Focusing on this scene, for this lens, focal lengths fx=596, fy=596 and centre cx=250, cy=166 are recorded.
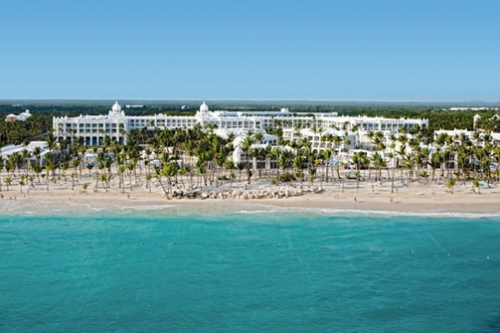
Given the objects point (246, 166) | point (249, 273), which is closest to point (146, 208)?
point (246, 166)

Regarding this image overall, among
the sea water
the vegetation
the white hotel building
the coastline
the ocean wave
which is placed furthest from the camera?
the white hotel building

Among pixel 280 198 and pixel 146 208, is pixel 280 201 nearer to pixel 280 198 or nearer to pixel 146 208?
pixel 280 198

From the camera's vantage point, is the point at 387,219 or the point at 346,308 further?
the point at 387,219

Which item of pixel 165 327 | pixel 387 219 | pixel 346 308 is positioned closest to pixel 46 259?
pixel 165 327

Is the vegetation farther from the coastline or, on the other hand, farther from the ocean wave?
the ocean wave

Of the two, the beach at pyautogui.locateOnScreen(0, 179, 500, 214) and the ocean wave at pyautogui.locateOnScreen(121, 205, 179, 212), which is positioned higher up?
the beach at pyautogui.locateOnScreen(0, 179, 500, 214)

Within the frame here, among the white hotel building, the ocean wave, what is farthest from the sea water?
the white hotel building

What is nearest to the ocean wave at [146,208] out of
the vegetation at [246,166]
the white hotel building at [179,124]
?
the vegetation at [246,166]

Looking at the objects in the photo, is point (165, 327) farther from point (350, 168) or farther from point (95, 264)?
point (350, 168)
